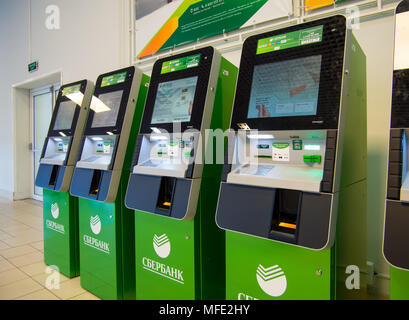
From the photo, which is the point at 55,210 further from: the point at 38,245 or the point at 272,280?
the point at 272,280

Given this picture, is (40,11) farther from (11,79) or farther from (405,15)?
(405,15)

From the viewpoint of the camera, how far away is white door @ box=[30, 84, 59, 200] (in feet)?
19.6

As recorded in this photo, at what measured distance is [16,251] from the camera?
3.36 metres

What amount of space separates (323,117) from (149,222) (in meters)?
1.22

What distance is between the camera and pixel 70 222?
258cm

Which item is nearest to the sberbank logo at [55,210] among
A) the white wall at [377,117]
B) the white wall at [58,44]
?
the white wall at [58,44]

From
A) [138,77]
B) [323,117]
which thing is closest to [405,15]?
[323,117]

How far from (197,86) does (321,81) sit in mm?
686

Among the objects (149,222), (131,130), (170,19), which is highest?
(170,19)

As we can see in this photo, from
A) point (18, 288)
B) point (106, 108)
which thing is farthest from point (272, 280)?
point (18, 288)

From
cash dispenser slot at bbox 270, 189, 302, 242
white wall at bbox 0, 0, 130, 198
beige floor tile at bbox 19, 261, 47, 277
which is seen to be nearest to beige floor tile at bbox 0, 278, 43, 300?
beige floor tile at bbox 19, 261, 47, 277

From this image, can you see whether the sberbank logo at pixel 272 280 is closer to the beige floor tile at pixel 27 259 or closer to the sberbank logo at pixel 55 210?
the sberbank logo at pixel 55 210

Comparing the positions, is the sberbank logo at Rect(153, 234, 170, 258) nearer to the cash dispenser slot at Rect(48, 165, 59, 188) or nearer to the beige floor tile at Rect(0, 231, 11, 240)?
the cash dispenser slot at Rect(48, 165, 59, 188)

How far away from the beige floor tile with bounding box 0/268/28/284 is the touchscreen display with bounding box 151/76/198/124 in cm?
218
